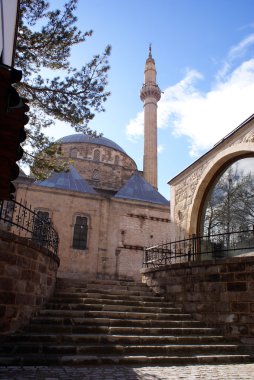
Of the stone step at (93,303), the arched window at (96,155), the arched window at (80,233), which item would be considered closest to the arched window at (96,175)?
the arched window at (96,155)

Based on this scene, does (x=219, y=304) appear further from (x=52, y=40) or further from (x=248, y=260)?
(x=52, y=40)

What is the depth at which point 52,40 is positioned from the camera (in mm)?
9008

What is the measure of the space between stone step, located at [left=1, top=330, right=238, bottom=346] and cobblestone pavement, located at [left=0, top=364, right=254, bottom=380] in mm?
1132

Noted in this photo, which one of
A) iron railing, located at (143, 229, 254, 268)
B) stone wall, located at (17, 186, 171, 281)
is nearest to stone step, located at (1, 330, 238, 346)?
iron railing, located at (143, 229, 254, 268)

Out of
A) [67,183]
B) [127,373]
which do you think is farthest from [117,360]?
[67,183]

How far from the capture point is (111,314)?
8.26 meters

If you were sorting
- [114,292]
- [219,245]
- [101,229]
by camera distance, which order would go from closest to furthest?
1. [114,292]
2. [219,245]
3. [101,229]

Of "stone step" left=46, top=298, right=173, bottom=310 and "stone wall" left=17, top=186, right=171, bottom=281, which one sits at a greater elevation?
"stone wall" left=17, top=186, right=171, bottom=281

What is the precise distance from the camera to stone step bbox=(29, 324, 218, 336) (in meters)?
7.13

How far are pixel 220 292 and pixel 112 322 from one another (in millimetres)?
2928

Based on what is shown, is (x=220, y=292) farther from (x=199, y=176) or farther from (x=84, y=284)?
(x=199, y=176)

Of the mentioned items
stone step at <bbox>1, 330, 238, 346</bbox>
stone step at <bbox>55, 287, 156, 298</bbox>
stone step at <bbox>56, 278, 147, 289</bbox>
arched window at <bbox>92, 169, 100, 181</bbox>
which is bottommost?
stone step at <bbox>1, 330, 238, 346</bbox>

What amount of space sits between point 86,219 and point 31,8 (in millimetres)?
14675

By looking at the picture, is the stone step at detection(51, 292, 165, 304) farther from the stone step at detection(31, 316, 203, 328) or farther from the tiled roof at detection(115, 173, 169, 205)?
the tiled roof at detection(115, 173, 169, 205)
